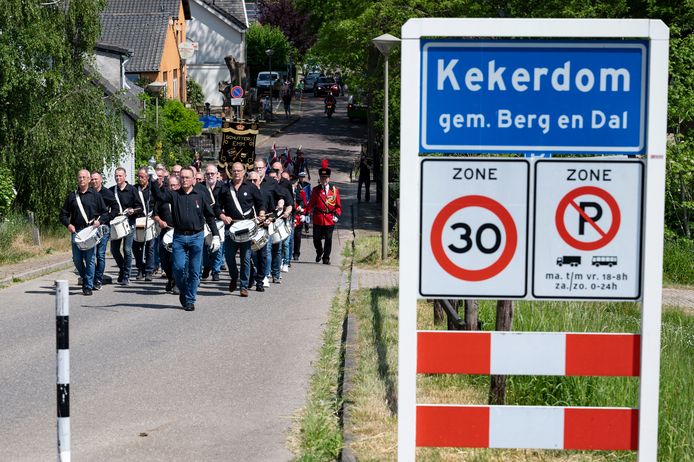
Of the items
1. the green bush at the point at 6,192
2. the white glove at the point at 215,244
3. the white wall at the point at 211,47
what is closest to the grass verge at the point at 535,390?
the white glove at the point at 215,244

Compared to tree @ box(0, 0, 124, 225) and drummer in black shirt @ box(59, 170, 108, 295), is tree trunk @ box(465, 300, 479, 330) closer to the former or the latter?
drummer in black shirt @ box(59, 170, 108, 295)

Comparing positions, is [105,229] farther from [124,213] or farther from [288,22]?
[288,22]

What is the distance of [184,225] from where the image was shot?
15.5 m

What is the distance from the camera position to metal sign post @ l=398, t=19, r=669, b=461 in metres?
6.03

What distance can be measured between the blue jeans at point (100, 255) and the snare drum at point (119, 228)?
12.9 inches

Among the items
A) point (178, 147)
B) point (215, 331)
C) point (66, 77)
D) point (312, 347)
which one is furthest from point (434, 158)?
point (178, 147)

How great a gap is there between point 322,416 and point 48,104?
1803cm

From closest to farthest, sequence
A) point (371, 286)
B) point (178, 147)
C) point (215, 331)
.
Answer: point (215, 331)
point (371, 286)
point (178, 147)

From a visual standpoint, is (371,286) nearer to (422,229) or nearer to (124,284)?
(124,284)

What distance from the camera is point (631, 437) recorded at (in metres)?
6.16

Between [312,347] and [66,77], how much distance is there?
15.1 metres

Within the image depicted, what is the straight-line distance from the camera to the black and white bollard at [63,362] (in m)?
6.16

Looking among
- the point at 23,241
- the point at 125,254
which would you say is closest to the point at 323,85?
the point at 23,241

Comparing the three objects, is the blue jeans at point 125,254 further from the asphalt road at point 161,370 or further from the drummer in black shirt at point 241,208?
the drummer in black shirt at point 241,208
